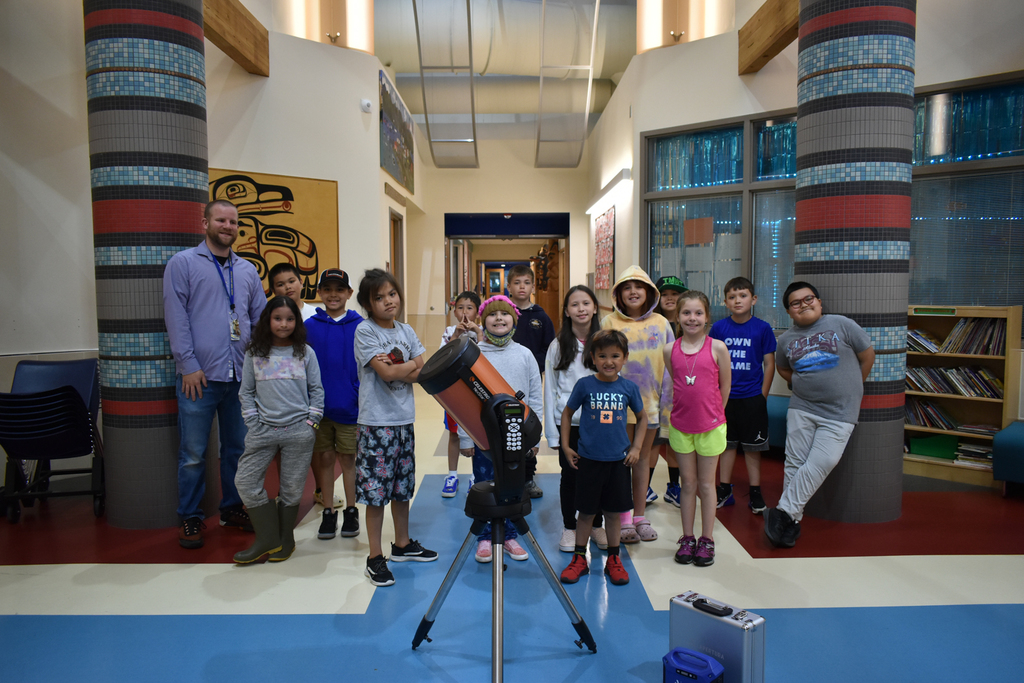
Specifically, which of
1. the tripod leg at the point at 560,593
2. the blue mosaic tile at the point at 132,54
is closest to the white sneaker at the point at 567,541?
the tripod leg at the point at 560,593

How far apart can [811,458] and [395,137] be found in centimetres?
643

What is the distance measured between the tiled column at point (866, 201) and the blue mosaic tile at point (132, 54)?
3.54m

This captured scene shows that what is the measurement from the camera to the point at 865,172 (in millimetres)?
3346

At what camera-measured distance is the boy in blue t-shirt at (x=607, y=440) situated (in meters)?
2.61

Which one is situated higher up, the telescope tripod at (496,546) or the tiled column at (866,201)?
the tiled column at (866,201)

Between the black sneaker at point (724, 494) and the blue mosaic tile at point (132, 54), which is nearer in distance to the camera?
the blue mosaic tile at point (132, 54)

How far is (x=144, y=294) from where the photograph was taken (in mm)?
3275

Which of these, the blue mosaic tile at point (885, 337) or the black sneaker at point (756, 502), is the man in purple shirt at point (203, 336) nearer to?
the black sneaker at point (756, 502)

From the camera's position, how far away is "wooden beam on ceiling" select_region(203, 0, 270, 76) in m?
4.69

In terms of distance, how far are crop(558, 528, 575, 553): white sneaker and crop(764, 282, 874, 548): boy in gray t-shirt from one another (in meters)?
0.99

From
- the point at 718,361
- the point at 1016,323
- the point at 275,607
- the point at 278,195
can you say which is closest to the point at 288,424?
the point at 275,607

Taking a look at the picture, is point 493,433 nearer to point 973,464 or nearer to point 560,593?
point 560,593

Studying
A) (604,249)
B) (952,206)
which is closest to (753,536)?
(952,206)

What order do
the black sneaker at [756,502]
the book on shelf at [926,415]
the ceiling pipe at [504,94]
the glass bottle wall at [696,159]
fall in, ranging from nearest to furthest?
the black sneaker at [756,502] → the book on shelf at [926,415] → the glass bottle wall at [696,159] → the ceiling pipe at [504,94]
